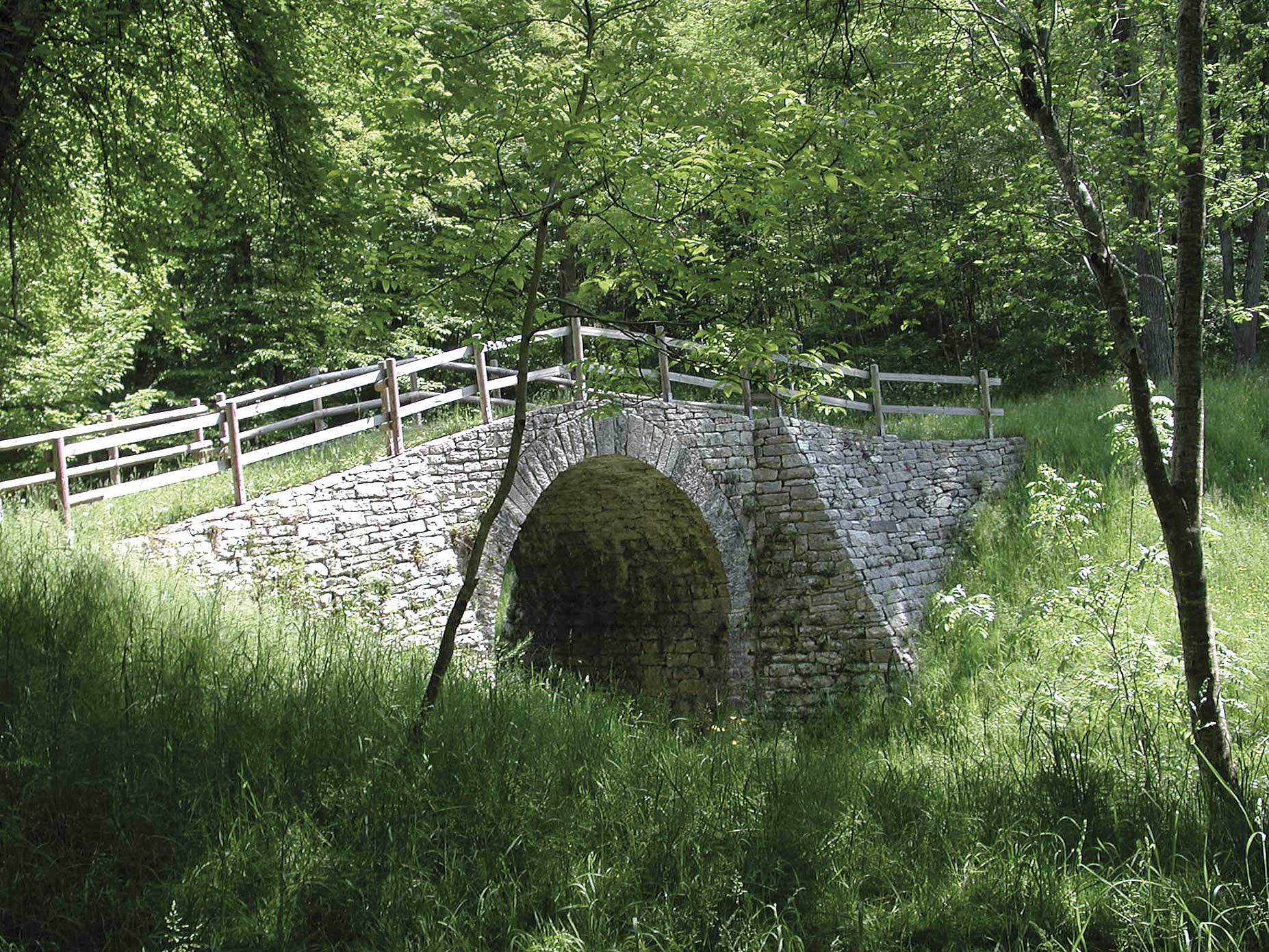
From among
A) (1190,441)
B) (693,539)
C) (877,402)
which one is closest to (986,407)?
(877,402)

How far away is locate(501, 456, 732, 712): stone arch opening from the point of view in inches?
504

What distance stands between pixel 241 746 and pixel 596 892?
4.96ft

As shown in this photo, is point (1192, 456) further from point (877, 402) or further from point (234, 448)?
point (877, 402)

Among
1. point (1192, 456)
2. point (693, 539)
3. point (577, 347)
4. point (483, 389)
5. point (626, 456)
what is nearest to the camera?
point (1192, 456)

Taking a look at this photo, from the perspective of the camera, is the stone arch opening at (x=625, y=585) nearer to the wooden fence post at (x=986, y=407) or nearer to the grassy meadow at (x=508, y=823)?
the wooden fence post at (x=986, y=407)

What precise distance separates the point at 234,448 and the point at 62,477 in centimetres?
132

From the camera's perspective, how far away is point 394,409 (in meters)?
9.39

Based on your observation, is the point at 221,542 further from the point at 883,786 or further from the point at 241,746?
the point at 883,786

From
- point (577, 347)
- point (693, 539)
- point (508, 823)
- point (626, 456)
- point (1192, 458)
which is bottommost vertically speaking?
point (508, 823)

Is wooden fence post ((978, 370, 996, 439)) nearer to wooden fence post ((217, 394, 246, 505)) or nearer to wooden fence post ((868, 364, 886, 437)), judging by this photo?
wooden fence post ((868, 364, 886, 437))

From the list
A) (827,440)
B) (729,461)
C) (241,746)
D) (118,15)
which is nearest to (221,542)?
(118,15)

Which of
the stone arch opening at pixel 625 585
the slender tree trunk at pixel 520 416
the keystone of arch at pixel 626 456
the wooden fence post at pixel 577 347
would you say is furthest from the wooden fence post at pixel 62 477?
the stone arch opening at pixel 625 585

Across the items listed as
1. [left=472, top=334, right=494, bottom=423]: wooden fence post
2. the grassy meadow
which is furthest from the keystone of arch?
the grassy meadow

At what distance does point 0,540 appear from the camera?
6.29 m
